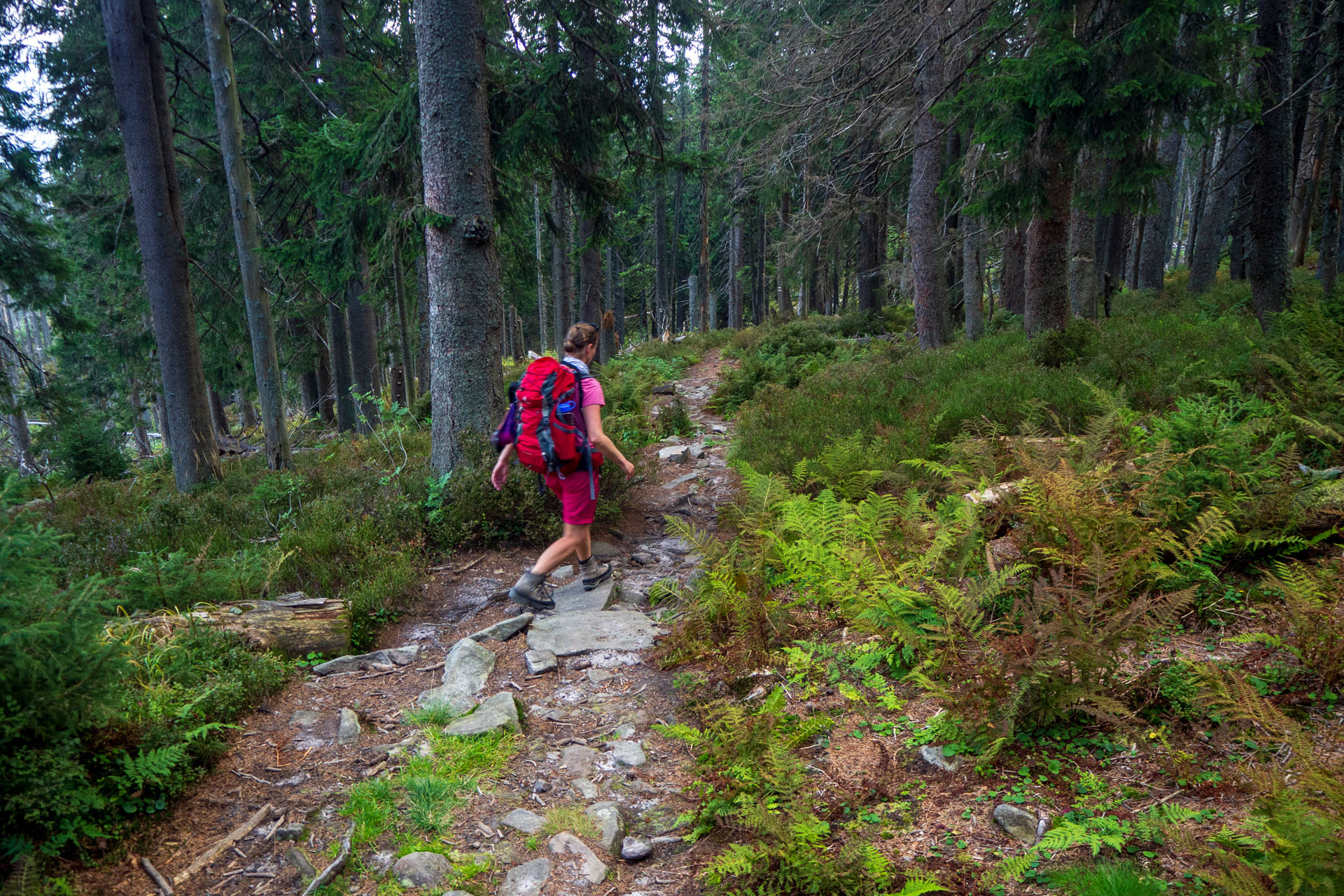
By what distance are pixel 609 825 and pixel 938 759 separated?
1558 mm

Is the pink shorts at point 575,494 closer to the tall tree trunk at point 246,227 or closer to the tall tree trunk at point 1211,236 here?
the tall tree trunk at point 246,227

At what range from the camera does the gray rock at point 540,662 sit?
16.0 ft

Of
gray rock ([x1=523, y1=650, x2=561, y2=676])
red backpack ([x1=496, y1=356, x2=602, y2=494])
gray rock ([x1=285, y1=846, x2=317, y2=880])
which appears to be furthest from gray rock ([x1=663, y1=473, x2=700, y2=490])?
gray rock ([x1=285, y1=846, x2=317, y2=880])

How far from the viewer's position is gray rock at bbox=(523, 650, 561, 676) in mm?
4879

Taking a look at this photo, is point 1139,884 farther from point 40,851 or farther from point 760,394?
point 760,394

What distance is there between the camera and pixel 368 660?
511 centimetres

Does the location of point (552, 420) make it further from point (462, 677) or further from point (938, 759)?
point (938, 759)

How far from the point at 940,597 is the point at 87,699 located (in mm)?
3882

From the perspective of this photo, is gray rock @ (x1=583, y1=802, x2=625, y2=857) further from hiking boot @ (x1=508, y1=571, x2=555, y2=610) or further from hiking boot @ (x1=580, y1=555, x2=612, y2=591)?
hiking boot @ (x1=580, y1=555, x2=612, y2=591)

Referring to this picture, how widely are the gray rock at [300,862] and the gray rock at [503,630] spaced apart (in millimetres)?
2259

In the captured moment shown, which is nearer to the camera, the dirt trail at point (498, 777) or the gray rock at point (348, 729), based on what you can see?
the dirt trail at point (498, 777)

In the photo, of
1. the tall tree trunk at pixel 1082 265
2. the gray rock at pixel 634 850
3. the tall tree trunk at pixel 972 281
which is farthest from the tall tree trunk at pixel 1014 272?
the gray rock at pixel 634 850

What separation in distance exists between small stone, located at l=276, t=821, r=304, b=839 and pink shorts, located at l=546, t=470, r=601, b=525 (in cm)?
295

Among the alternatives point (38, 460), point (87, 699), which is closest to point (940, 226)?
point (87, 699)
